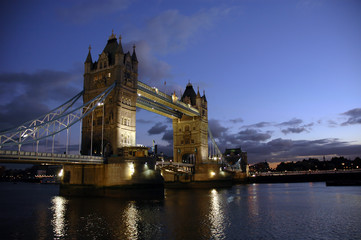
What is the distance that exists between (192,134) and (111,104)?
34.9 m

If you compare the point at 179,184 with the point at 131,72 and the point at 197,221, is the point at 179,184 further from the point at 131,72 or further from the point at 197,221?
the point at 197,221

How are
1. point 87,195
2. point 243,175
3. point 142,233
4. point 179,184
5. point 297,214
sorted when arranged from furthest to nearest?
1. point 243,175
2. point 179,184
3. point 87,195
4. point 297,214
5. point 142,233

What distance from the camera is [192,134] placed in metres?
75.1

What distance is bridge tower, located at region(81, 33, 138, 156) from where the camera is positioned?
141 feet

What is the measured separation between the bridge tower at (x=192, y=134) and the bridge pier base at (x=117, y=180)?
33.6m

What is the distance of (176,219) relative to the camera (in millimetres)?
21453

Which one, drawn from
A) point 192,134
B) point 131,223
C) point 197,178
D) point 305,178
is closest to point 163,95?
point 192,134

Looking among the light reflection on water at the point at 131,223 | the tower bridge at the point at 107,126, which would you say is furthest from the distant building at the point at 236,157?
the light reflection on water at the point at 131,223

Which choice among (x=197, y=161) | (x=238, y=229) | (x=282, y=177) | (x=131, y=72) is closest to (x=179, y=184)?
(x=197, y=161)

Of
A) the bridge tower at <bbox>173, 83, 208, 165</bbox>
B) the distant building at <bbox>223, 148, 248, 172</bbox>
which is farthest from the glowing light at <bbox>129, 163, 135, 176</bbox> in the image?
the distant building at <bbox>223, 148, 248, 172</bbox>

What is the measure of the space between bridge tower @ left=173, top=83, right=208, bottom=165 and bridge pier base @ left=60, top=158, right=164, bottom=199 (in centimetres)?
3355

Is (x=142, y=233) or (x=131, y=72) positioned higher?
(x=131, y=72)

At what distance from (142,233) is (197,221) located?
559 centimetres

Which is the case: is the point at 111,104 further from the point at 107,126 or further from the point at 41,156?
the point at 41,156
